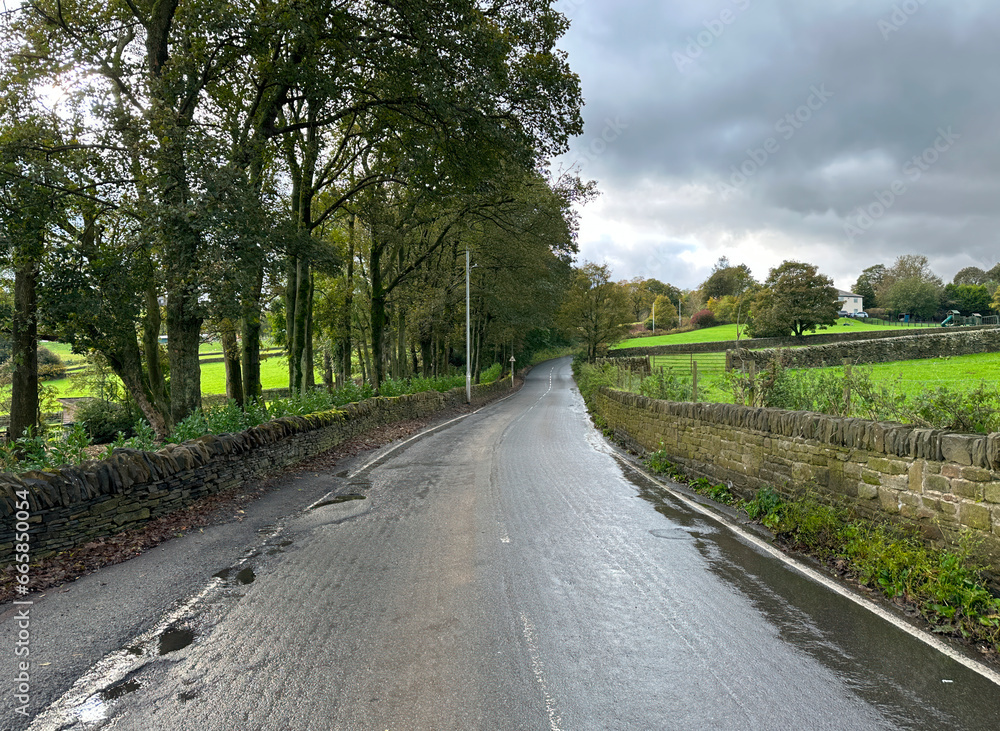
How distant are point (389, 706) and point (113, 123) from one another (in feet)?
32.1

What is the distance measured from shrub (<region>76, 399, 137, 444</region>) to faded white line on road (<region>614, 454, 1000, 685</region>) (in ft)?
79.6

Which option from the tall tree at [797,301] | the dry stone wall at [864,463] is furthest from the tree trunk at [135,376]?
the tall tree at [797,301]

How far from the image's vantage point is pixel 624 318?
191 feet

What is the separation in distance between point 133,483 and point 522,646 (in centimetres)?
549

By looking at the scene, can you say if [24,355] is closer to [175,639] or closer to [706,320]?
[175,639]

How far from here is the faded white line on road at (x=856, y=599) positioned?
379cm

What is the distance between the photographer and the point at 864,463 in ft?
19.4

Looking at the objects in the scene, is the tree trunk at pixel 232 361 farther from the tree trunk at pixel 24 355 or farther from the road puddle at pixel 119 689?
the road puddle at pixel 119 689

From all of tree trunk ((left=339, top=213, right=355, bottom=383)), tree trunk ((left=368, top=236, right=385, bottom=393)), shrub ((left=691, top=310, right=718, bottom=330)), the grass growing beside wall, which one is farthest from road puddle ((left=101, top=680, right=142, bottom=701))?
shrub ((left=691, top=310, right=718, bottom=330))

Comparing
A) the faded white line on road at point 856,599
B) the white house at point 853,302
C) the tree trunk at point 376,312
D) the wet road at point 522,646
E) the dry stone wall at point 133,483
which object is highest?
the white house at point 853,302

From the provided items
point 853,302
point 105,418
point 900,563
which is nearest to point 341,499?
point 900,563

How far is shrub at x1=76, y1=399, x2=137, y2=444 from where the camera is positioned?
23859 millimetres

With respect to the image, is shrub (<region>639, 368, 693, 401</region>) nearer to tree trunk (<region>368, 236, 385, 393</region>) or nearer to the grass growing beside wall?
the grass growing beside wall

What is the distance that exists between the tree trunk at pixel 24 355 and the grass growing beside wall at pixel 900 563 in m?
16.5
